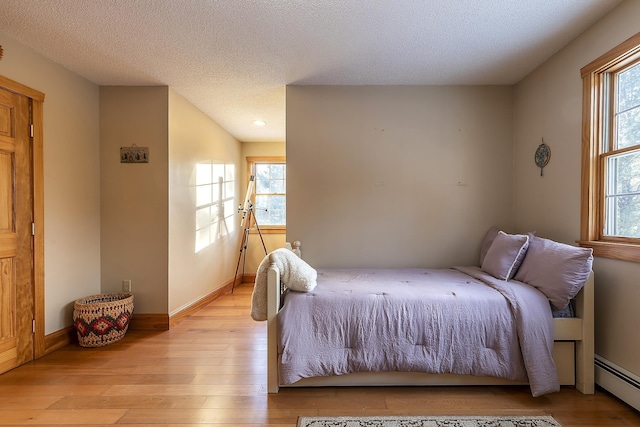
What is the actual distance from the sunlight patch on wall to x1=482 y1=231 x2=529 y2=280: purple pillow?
315 cm

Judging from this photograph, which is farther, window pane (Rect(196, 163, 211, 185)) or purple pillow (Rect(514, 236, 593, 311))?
window pane (Rect(196, 163, 211, 185))

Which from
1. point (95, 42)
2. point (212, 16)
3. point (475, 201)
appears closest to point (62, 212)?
point (95, 42)

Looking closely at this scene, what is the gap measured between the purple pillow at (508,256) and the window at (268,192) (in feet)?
12.0

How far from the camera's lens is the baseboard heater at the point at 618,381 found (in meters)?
1.93

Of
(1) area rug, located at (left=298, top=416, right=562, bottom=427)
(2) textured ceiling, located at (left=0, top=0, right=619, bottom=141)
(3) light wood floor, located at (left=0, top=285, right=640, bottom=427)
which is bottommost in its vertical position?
(3) light wood floor, located at (left=0, top=285, right=640, bottom=427)

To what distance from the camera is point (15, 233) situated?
2510 mm

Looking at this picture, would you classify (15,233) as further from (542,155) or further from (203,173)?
(542,155)

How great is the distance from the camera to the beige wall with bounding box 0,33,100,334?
273 centimetres

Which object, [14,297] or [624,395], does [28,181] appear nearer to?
[14,297]

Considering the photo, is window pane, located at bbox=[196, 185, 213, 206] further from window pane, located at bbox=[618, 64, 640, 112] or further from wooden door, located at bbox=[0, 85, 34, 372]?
window pane, located at bbox=[618, 64, 640, 112]

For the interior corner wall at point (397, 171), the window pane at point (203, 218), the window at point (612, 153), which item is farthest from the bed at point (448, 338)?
the window pane at point (203, 218)

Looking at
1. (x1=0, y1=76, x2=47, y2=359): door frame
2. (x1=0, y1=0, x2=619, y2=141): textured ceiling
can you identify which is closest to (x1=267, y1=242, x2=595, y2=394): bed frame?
(x1=0, y1=0, x2=619, y2=141): textured ceiling

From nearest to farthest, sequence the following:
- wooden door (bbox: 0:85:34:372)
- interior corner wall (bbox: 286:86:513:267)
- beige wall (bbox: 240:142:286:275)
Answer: wooden door (bbox: 0:85:34:372)
interior corner wall (bbox: 286:86:513:267)
beige wall (bbox: 240:142:286:275)

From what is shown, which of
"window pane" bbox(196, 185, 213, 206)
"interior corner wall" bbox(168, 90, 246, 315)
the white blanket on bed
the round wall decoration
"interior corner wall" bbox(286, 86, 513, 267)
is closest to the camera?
the white blanket on bed
